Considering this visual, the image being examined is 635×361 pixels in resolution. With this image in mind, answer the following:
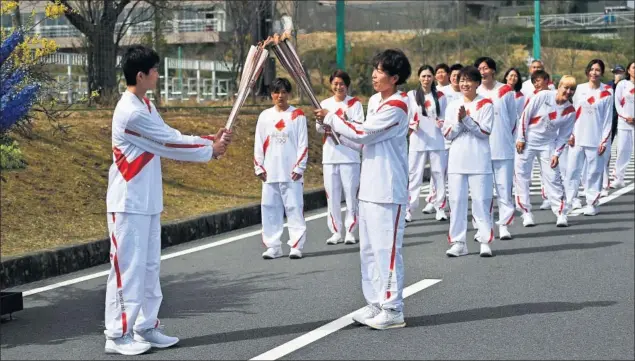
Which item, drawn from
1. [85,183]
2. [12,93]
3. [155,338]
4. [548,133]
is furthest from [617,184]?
[12,93]

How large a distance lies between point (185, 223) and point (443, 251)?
284 cm

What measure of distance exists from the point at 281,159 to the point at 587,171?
17.8 feet

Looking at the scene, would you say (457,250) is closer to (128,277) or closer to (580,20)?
(128,277)

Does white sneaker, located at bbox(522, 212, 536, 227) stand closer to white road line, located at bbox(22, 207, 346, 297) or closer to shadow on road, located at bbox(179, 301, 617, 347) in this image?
white road line, located at bbox(22, 207, 346, 297)

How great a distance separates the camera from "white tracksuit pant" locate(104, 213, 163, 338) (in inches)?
285

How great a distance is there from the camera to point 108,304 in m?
7.29

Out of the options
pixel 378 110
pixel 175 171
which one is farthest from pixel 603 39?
pixel 378 110

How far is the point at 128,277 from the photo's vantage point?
23.9 feet

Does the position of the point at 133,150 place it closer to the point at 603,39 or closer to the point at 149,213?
the point at 149,213

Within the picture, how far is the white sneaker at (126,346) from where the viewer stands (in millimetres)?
7223

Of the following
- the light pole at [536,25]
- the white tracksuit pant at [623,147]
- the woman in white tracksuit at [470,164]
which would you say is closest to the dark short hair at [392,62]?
the woman in white tracksuit at [470,164]

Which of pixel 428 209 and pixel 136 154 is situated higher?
pixel 136 154

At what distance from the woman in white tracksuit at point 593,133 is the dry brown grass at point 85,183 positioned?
12.7 feet

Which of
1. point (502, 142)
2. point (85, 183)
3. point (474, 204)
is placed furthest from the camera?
point (85, 183)
